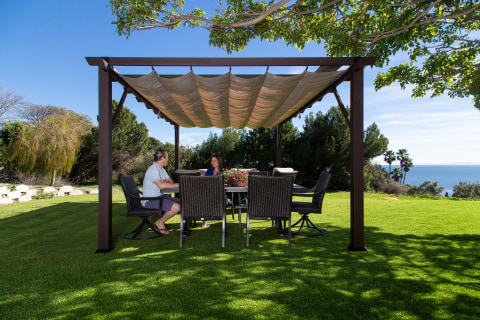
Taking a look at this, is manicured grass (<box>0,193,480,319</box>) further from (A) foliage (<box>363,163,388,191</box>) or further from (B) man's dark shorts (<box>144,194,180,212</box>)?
(A) foliage (<box>363,163,388,191</box>)

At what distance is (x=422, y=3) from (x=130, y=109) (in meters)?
18.8

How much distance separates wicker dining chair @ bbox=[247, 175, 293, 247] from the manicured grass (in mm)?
444

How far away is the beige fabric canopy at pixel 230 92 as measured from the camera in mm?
4000

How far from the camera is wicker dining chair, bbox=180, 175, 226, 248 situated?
3520mm

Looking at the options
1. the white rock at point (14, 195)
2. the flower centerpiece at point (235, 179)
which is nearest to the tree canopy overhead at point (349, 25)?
the flower centerpiece at point (235, 179)

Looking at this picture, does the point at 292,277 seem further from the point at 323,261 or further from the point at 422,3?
the point at 422,3

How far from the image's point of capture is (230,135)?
1616cm

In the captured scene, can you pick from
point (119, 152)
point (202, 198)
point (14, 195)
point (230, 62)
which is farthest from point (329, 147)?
point (14, 195)

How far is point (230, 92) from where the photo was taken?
471 cm

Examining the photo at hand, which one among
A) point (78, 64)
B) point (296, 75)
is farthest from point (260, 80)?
point (78, 64)

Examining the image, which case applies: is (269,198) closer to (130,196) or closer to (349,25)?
(130,196)

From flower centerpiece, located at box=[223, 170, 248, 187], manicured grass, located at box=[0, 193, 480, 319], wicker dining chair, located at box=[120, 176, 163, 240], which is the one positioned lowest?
manicured grass, located at box=[0, 193, 480, 319]

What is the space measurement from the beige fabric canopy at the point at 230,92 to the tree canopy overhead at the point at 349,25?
1310 mm

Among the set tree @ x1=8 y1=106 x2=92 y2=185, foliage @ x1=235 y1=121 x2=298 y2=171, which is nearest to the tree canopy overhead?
foliage @ x1=235 y1=121 x2=298 y2=171
